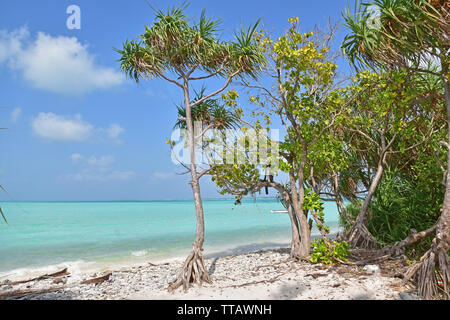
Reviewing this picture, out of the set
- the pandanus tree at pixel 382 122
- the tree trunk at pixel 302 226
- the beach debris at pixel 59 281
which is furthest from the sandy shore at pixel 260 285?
the pandanus tree at pixel 382 122

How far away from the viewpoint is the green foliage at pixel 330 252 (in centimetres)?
505

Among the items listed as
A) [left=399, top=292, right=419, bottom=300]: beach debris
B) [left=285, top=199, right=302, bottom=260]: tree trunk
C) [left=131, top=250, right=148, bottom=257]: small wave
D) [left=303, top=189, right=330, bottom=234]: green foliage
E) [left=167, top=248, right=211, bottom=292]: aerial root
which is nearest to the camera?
[left=399, top=292, right=419, bottom=300]: beach debris

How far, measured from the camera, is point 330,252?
514cm

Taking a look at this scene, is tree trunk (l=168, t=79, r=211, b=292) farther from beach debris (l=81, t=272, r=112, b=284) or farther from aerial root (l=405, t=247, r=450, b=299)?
aerial root (l=405, t=247, r=450, b=299)

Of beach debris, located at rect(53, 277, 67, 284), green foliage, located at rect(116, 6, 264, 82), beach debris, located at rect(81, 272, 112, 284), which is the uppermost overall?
green foliage, located at rect(116, 6, 264, 82)

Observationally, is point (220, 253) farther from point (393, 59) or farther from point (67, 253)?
point (393, 59)

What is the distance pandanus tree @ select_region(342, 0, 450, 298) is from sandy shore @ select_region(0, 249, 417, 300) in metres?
0.41

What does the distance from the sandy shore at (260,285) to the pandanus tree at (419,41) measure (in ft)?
1.35

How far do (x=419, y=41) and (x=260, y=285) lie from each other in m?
3.72

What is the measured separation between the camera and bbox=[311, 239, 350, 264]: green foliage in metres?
5.05

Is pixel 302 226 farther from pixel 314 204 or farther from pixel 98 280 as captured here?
pixel 98 280

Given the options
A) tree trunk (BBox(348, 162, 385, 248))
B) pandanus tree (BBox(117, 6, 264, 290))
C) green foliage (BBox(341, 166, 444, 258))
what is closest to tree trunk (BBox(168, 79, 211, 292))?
pandanus tree (BBox(117, 6, 264, 290))

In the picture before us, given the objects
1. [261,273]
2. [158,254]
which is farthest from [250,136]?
[158,254]

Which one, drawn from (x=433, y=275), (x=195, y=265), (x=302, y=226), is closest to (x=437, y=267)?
(x=433, y=275)
